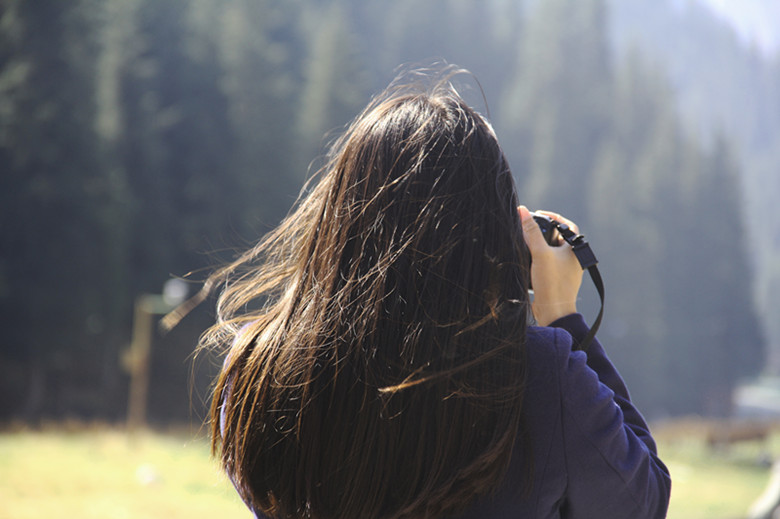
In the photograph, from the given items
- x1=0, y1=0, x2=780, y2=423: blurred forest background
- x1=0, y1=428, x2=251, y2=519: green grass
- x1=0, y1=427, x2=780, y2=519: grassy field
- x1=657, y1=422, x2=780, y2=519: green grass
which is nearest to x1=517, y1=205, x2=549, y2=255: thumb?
x1=0, y1=427, x2=780, y2=519: grassy field

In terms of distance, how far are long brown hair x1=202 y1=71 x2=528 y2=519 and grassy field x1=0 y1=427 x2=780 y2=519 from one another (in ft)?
5.64

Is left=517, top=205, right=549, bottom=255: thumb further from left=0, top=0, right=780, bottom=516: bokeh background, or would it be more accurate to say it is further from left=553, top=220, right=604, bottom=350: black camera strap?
left=0, top=0, right=780, bottom=516: bokeh background

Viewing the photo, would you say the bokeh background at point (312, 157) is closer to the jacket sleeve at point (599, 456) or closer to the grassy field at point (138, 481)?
the grassy field at point (138, 481)

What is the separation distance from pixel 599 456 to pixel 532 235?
16 cm

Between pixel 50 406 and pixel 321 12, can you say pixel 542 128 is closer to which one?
pixel 321 12

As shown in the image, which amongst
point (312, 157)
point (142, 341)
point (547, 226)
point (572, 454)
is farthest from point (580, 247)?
point (312, 157)

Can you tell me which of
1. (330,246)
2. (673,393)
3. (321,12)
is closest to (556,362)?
(330,246)

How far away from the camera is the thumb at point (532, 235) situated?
533 millimetres

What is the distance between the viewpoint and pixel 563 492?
466 mm

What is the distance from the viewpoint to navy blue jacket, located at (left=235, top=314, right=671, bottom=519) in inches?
17.9

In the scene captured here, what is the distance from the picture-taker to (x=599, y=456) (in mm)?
454

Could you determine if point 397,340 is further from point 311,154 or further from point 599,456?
point 311,154

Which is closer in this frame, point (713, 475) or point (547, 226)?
point (547, 226)

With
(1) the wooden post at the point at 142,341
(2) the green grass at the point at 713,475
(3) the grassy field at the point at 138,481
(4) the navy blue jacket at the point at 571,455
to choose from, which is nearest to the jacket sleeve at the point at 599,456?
(4) the navy blue jacket at the point at 571,455
